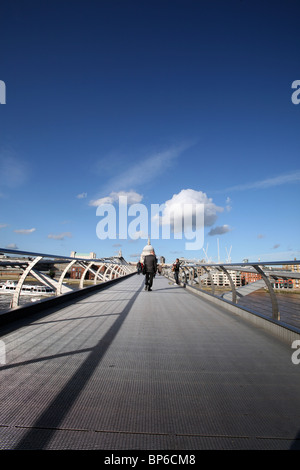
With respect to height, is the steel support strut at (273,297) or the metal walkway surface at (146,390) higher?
the steel support strut at (273,297)

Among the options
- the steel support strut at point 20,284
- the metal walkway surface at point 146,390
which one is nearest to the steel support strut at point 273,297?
the metal walkway surface at point 146,390

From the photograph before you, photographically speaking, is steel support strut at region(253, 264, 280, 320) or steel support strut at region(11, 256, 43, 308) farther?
steel support strut at region(11, 256, 43, 308)

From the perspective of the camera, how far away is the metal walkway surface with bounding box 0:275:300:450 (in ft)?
4.54

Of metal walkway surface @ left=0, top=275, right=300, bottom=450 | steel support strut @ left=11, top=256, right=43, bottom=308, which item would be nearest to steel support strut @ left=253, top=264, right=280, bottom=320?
metal walkway surface @ left=0, top=275, right=300, bottom=450

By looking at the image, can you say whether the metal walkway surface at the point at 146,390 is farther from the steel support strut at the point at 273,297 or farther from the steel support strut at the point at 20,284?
the steel support strut at the point at 20,284

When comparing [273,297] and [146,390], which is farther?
[273,297]

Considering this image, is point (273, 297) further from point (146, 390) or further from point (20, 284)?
point (20, 284)

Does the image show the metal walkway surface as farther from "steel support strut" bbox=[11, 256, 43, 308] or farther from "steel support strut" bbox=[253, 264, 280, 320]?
"steel support strut" bbox=[11, 256, 43, 308]

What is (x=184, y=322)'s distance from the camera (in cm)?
434

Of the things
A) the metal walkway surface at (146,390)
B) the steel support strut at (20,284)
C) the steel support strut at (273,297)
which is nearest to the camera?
the metal walkway surface at (146,390)

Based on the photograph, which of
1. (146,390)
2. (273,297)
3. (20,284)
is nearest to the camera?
(146,390)

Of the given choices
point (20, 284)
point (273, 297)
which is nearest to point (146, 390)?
point (273, 297)

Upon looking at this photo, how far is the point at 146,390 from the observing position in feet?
6.19

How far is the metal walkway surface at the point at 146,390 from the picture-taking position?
138 centimetres
